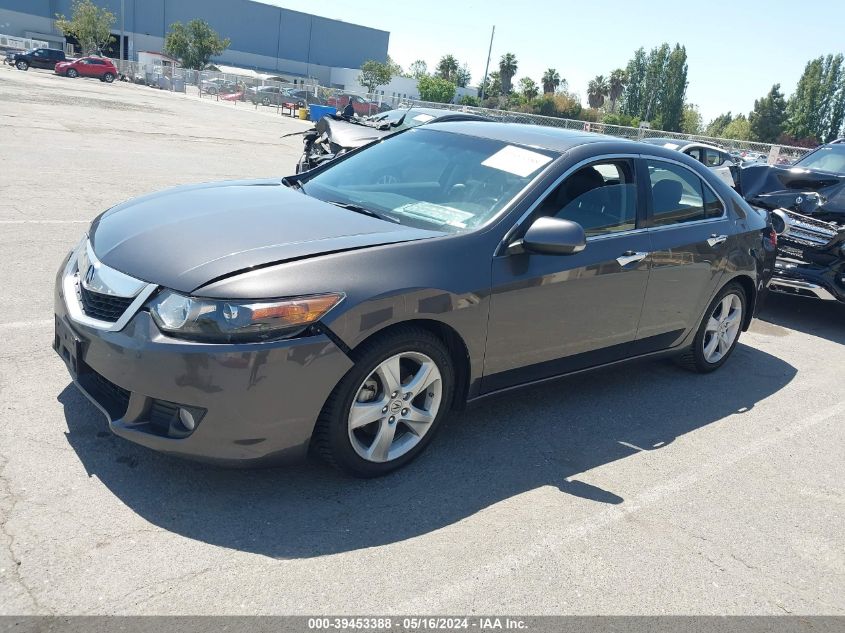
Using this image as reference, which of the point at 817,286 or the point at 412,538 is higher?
the point at 817,286

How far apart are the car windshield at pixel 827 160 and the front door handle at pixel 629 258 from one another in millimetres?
5476

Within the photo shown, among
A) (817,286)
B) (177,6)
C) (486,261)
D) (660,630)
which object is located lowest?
(660,630)

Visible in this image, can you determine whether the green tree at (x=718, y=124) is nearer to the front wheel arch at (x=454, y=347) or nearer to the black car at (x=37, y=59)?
the black car at (x=37, y=59)

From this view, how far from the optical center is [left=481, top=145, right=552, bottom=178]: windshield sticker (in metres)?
4.11

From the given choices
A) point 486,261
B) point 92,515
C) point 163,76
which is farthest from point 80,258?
point 163,76

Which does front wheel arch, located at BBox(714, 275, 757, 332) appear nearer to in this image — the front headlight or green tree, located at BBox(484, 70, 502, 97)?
the front headlight

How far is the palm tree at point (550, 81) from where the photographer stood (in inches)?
4562

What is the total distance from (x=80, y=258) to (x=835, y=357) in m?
6.16

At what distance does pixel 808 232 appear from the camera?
24.3ft

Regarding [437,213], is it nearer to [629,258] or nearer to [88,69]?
[629,258]

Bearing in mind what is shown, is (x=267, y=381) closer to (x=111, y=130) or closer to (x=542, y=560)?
(x=542, y=560)

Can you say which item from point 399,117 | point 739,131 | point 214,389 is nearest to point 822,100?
point 739,131

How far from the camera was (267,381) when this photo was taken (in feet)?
9.68

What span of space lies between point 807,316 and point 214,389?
7.18 m
